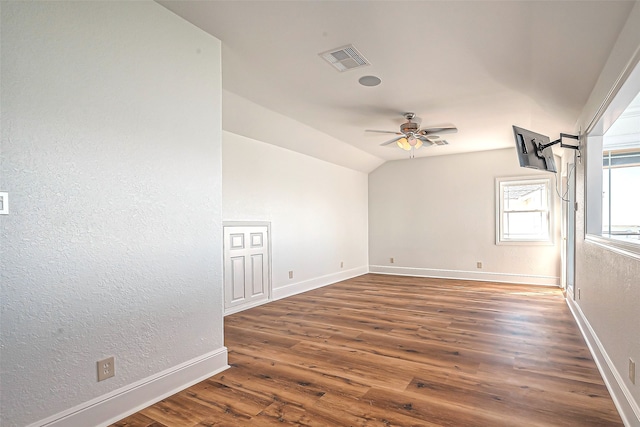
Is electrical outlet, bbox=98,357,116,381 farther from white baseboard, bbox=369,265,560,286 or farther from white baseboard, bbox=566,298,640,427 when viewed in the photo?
white baseboard, bbox=369,265,560,286

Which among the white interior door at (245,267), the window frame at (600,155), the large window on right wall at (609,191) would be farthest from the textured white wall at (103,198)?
the large window on right wall at (609,191)

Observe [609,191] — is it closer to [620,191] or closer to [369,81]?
[620,191]

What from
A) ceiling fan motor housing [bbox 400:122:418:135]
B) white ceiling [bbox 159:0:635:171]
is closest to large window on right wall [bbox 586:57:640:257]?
white ceiling [bbox 159:0:635:171]

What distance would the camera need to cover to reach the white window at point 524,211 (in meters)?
6.83

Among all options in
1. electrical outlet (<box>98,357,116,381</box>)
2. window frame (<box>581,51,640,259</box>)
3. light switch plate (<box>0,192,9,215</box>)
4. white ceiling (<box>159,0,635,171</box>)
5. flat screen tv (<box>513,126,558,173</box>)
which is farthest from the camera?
flat screen tv (<box>513,126,558,173</box>)

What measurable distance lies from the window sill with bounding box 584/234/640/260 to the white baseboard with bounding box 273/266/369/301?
4063 millimetres

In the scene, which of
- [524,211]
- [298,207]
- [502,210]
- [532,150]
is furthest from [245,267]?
[524,211]

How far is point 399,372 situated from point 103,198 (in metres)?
2.42

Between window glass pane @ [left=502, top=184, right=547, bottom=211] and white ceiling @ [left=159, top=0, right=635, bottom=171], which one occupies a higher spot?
white ceiling @ [left=159, top=0, right=635, bottom=171]

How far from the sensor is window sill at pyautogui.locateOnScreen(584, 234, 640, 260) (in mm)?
2087

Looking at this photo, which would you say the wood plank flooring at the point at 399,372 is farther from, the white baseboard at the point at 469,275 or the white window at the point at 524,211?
the white window at the point at 524,211

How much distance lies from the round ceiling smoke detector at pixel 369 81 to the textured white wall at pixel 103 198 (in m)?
1.43

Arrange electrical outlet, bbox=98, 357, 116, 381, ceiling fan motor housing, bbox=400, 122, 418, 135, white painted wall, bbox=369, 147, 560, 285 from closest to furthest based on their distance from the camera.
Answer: electrical outlet, bbox=98, 357, 116, 381
ceiling fan motor housing, bbox=400, 122, 418, 135
white painted wall, bbox=369, 147, 560, 285

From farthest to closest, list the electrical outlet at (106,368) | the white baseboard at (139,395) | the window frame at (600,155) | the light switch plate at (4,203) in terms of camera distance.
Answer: the window frame at (600,155) < the electrical outlet at (106,368) < the white baseboard at (139,395) < the light switch plate at (4,203)
